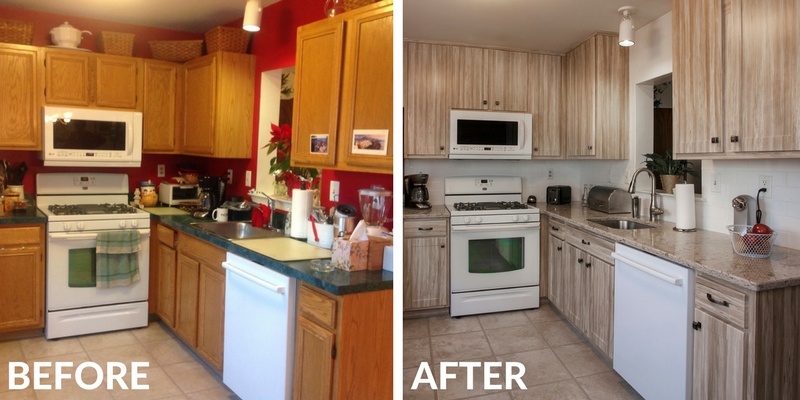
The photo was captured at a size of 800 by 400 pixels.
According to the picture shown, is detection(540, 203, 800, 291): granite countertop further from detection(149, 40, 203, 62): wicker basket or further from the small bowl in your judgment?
detection(149, 40, 203, 62): wicker basket

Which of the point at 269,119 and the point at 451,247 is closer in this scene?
the point at 451,247

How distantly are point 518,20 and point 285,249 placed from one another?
3.74 ft

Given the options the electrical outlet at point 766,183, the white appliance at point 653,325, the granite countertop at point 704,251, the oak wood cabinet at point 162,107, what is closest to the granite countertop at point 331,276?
the granite countertop at point 704,251

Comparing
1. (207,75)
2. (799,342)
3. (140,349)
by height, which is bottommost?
(140,349)

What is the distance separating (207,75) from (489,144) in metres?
1.90

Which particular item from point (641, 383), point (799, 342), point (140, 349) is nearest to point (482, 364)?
point (641, 383)

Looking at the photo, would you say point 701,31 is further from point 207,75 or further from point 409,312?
point 207,75

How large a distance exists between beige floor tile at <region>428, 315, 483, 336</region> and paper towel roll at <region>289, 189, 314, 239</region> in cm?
92

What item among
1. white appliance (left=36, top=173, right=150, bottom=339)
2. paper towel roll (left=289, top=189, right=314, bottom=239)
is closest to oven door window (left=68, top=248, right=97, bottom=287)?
white appliance (left=36, top=173, right=150, bottom=339)

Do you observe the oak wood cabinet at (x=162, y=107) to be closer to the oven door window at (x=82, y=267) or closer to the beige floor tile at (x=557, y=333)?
the oven door window at (x=82, y=267)

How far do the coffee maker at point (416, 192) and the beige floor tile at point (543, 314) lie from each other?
404mm

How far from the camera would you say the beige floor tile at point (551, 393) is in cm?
123

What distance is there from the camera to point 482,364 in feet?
4.20

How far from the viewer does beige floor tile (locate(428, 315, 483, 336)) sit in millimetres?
1284
